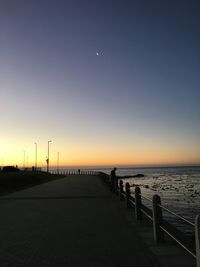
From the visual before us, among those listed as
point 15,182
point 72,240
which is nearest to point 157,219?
point 72,240

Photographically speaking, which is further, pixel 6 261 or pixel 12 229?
pixel 12 229

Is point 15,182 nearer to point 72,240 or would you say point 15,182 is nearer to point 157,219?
point 72,240

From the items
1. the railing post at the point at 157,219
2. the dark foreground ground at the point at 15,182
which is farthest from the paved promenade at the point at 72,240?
the dark foreground ground at the point at 15,182

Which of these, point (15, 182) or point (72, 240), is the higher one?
point (15, 182)

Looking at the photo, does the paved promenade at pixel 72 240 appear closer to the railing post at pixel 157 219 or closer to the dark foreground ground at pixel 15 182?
the railing post at pixel 157 219

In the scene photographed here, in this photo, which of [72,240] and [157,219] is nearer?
[157,219]

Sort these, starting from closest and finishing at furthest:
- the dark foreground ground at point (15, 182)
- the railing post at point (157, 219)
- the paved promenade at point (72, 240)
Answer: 1. the paved promenade at point (72, 240)
2. the railing post at point (157, 219)
3. the dark foreground ground at point (15, 182)

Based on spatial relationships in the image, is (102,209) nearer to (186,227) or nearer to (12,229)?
(186,227)

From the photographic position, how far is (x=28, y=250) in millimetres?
9250

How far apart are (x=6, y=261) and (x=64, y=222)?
562 centimetres

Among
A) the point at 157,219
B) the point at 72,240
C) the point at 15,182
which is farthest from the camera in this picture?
the point at 15,182

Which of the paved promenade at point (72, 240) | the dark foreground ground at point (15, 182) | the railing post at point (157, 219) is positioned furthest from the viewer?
the dark foreground ground at point (15, 182)

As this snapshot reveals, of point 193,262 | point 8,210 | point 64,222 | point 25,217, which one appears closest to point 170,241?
point 193,262

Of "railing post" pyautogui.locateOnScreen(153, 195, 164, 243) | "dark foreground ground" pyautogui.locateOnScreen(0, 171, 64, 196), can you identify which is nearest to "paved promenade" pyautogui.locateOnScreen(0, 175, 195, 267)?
"railing post" pyautogui.locateOnScreen(153, 195, 164, 243)
